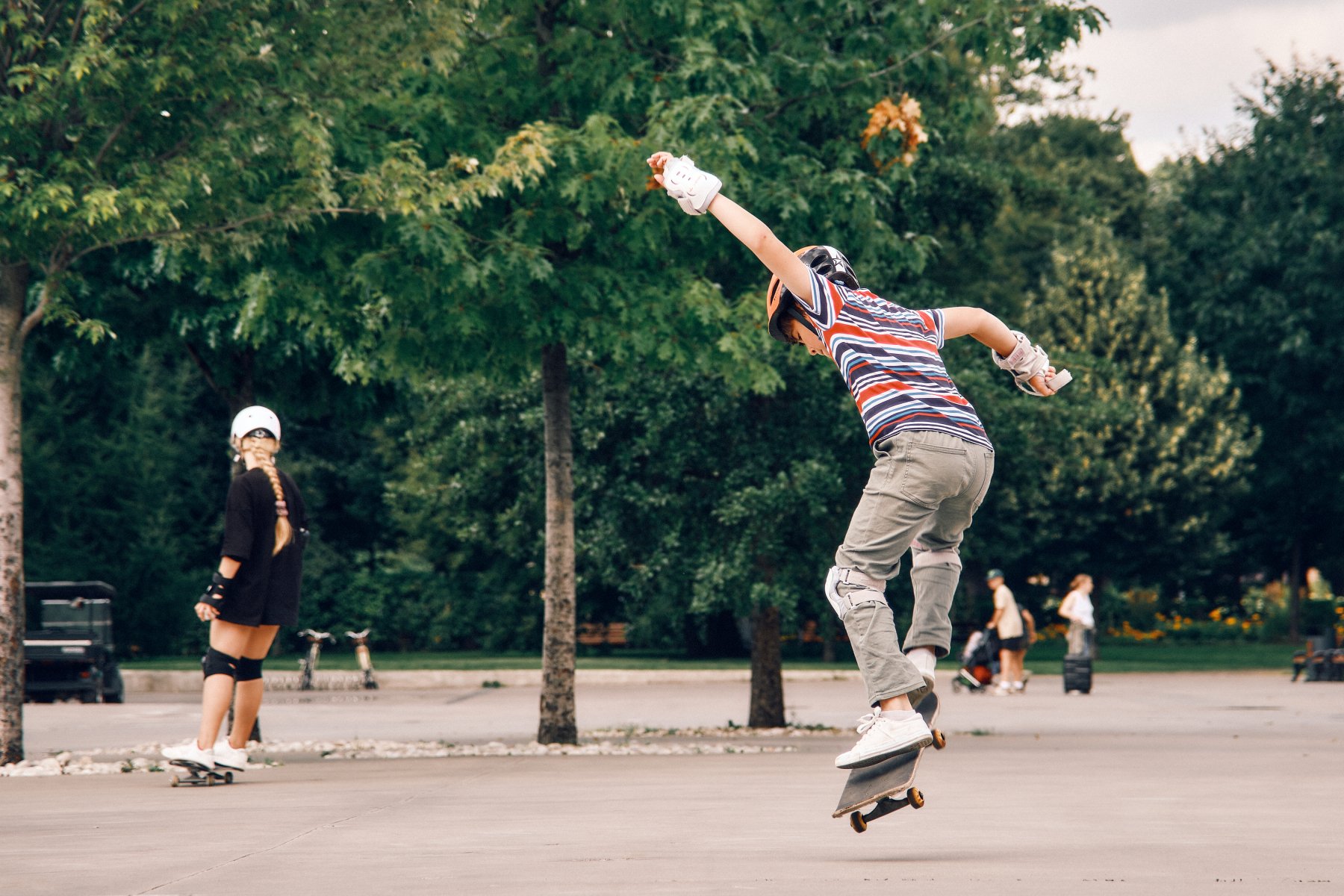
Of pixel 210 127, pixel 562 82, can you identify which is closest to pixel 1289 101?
pixel 562 82

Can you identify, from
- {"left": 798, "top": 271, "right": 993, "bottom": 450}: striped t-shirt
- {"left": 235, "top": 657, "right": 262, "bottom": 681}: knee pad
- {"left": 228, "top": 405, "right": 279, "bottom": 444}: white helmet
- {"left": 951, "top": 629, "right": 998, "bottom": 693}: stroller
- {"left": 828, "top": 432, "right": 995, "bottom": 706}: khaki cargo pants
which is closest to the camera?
{"left": 828, "top": 432, "right": 995, "bottom": 706}: khaki cargo pants

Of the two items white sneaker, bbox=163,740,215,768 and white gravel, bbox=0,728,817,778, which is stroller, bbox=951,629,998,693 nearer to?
white gravel, bbox=0,728,817,778

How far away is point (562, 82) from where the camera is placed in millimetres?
12594

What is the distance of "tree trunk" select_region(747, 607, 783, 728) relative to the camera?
15445 mm

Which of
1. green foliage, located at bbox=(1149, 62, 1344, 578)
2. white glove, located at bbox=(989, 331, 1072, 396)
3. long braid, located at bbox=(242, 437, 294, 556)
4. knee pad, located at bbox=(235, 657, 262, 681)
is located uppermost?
green foliage, located at bbox=(1149, 62, 1344, 578)

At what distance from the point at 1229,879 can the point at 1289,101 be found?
4054 cm

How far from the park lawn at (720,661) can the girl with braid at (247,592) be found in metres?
20.0

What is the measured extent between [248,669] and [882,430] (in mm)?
4908

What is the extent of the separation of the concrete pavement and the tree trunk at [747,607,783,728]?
1556mm

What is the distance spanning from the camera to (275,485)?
361 inches

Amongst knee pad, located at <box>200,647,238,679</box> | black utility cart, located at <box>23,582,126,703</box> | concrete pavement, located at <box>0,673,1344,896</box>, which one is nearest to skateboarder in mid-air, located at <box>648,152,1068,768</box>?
concrete pavement, located at <box>0,673,1344,896</box>

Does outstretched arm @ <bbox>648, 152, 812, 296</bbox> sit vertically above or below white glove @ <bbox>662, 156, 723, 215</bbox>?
below

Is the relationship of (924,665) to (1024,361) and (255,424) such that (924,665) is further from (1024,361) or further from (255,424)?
(255,424)

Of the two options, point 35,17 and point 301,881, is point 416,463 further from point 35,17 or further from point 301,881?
point 301,881
